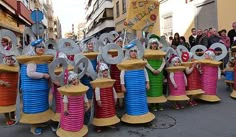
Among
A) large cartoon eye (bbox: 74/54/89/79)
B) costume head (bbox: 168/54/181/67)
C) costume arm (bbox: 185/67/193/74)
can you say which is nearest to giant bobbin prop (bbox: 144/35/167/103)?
costume head (bbox: 168/54/181/67)

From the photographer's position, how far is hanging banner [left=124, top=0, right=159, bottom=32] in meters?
7.89

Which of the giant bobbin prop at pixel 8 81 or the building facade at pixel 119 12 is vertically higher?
the building facade at pixel 119 12

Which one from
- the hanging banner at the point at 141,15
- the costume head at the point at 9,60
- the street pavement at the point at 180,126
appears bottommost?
the street pavement at the point at 180,126

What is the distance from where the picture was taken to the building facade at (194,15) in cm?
1397

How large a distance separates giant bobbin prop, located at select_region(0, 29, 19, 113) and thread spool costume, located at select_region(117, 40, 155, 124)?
2.15m

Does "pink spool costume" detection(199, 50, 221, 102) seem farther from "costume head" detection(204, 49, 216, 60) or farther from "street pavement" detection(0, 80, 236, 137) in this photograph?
"street pavement" detection(0, 80, 236, 137)

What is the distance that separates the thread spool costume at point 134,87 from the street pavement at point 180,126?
0.61 ft

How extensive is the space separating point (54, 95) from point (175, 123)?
7.88 ft

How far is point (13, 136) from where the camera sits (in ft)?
17.2

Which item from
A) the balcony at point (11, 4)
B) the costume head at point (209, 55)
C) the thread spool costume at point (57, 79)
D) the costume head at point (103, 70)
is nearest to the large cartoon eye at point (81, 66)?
the thread spool costume at point (57, 79)

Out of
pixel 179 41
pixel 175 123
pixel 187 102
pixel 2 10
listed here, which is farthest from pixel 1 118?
pixel 2 10

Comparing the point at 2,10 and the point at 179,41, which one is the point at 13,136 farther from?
the point at 2,10

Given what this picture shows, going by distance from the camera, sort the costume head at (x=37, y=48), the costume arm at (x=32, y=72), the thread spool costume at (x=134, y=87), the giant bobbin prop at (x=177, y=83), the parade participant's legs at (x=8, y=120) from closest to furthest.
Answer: the costume arm at (x=32, y=72), the costume head at (x=37, y=48), the thread spool costume at (x=134, y=87), the parade participant's legs at (x=8, y=120), the giant bobbin prop at (x=177, y=83)

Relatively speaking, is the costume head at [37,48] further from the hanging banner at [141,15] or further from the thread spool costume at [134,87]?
the hanging banner at [141,15]
